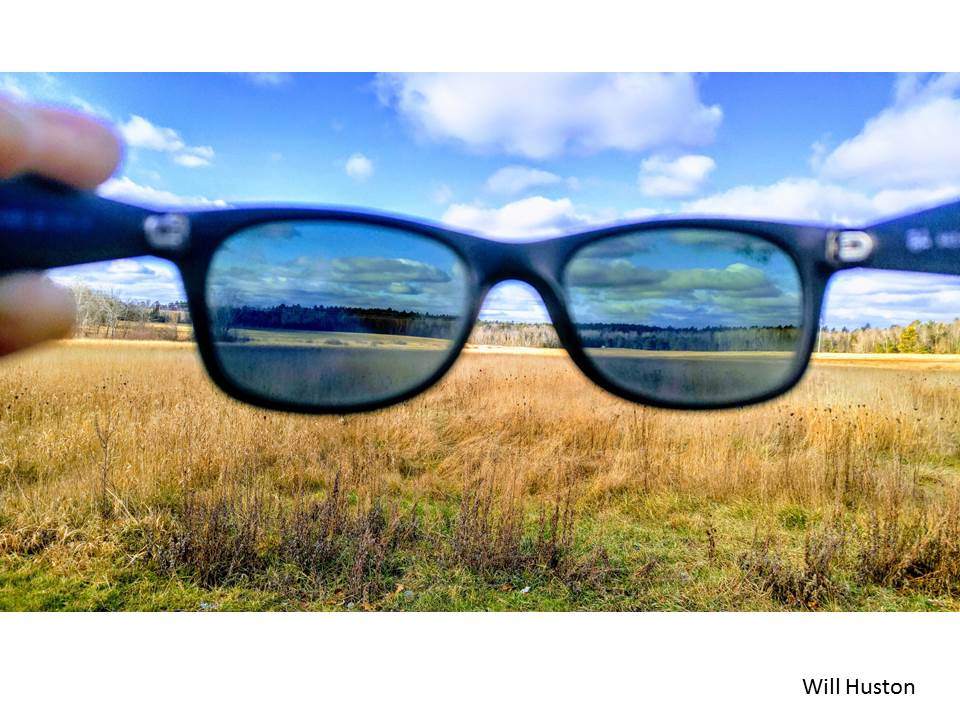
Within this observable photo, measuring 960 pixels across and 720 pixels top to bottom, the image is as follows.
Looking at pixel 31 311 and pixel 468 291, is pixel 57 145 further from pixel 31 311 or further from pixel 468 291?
pixel 468 291

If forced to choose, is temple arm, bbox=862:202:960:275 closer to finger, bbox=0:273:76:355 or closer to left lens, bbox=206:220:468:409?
left lens, bbox=206:220:468:409

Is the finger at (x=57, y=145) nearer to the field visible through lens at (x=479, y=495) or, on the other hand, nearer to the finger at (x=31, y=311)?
the finger at (x=31, y=311)

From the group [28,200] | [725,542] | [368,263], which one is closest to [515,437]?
[725,542]

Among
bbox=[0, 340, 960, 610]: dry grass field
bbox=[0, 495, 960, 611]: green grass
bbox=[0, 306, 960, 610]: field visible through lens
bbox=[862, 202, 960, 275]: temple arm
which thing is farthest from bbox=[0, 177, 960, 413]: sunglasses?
bbox=[0, 495, 960, 611]: green grass

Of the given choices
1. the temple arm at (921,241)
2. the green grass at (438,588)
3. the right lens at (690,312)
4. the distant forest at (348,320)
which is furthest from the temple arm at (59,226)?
the green grass at (438,588)

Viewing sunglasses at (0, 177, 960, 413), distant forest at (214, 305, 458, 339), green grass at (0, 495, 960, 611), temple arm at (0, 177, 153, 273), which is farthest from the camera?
green grass at (0, 495, 960, 611)

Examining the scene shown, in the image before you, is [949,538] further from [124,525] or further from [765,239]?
[124,525]
